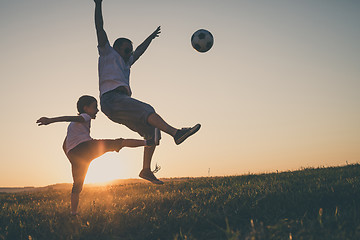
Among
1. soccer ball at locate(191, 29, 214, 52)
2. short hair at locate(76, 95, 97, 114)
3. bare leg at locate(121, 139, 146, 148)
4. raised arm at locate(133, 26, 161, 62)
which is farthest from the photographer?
soccer ball at locate(191, 29, 214, 52)

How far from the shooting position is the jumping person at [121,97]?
4.75m

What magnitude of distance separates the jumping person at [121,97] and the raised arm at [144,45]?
59cm

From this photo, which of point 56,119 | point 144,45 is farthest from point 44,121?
point 144,45

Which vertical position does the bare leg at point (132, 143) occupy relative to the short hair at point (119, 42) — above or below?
below

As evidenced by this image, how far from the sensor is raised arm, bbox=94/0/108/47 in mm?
4809

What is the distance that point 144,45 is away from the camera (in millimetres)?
6320

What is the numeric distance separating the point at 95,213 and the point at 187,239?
2136 mm

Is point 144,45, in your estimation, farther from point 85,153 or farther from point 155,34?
point 85,153

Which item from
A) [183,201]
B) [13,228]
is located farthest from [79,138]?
[183,201]

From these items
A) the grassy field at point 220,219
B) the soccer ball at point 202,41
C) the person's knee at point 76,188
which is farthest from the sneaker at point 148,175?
the soccer ball at point 202,41

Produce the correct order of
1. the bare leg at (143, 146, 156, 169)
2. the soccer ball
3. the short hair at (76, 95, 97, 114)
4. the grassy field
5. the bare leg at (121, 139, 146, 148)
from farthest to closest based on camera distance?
the soccer ball, the bare leg at (143, 146, 156, 169), the short hair at (76, 95, 97, 114), the bare leg at (121, 139, 146, 148), the grassy field

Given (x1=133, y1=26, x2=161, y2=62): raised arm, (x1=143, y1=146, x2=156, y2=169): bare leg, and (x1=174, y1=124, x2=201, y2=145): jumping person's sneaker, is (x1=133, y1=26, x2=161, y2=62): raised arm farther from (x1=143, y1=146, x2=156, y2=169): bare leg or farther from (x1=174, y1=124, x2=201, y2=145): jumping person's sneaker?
(x1=174, y1=124, x2=201, y2=145): jumping person's sneaker

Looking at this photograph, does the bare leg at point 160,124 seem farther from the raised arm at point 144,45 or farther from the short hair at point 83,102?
the raised arm at point 144,45

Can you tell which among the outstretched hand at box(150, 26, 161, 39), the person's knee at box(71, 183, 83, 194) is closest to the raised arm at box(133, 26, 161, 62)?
the outstretched hand at box(150, 26, 161, 39)
